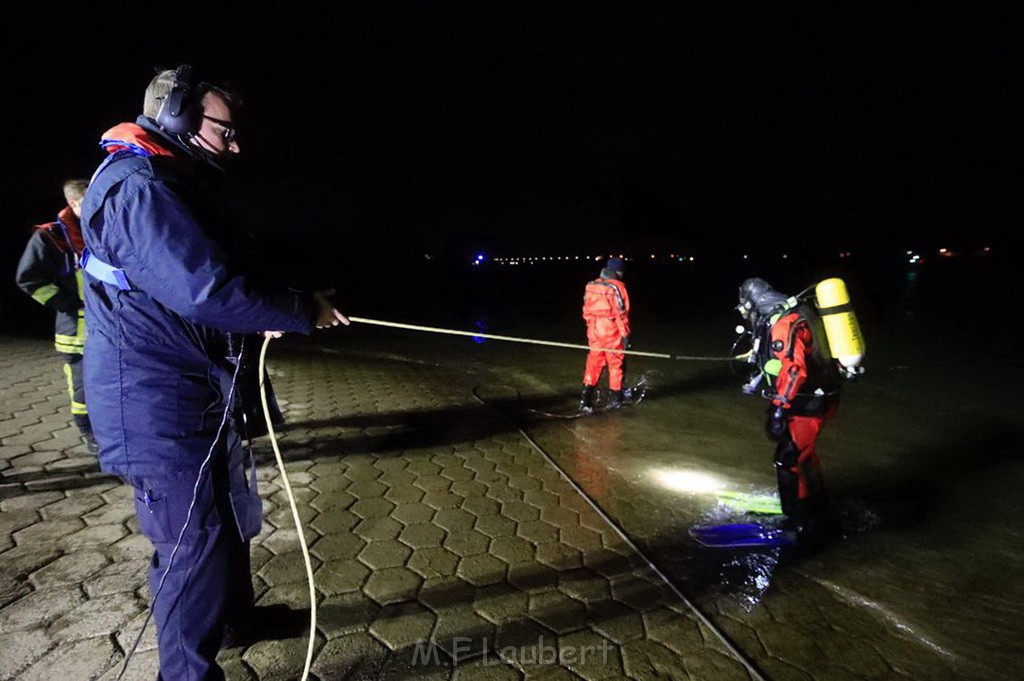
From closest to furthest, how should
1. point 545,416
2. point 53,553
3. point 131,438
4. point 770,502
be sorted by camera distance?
point 131,438
point 53,553
point 770,502
point 545,416

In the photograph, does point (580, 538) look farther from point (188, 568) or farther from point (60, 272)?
point (60, 272)

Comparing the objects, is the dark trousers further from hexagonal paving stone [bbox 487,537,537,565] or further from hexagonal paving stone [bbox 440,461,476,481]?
hexagonal paving stone [bbox 440,461,476,481]

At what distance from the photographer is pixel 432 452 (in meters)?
5.43

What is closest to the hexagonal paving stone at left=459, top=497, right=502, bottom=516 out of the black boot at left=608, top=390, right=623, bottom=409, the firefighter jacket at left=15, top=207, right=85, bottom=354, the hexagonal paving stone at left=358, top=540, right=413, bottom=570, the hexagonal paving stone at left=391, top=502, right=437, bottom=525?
the hexagonal paving stone at left=391, top=502, right=437, bottom=525

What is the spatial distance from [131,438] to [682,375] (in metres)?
9.04

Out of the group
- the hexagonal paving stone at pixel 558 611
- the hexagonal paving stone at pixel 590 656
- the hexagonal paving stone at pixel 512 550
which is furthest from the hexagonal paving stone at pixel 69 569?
the hexagonal paving stone at pixel 590 656

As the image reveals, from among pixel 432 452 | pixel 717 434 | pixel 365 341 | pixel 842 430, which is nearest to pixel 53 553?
pixel 432 452

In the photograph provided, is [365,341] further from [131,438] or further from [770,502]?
[131,438]

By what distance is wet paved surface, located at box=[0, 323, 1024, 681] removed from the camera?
2.61 m

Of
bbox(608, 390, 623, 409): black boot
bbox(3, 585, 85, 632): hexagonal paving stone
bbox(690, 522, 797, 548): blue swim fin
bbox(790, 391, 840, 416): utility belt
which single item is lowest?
bbox(3, 585, 85, 632): hexagonal paving stone

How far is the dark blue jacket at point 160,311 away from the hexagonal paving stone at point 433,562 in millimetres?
1753

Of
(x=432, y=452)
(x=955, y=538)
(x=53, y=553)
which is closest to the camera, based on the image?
(x=53, y=553)

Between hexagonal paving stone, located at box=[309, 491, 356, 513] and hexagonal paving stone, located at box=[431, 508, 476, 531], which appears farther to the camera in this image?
hexagonal paving stone, located at box=[309, 491, 356, 513]

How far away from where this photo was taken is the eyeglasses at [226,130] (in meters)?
2.11
